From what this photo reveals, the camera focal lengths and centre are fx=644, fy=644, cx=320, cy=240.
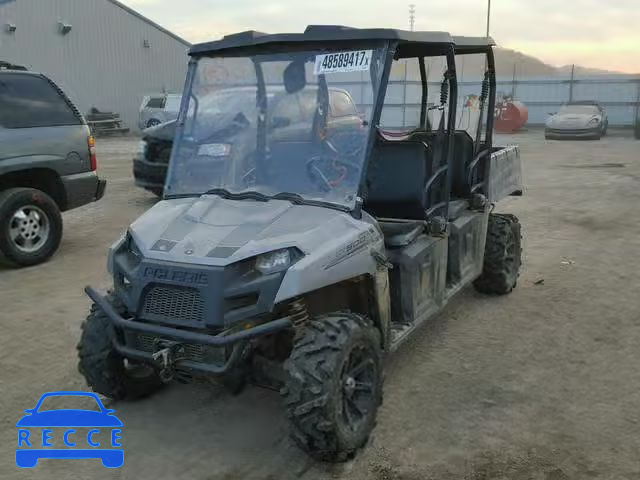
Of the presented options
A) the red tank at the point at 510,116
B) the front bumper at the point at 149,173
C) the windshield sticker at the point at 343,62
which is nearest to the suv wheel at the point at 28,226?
the front bumper at the point at 149,173

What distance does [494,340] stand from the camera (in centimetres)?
524

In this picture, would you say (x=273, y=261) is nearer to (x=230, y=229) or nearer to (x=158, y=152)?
(x=230, y=229)

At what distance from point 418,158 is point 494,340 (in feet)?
5.30

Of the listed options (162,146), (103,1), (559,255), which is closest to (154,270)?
(559,255)

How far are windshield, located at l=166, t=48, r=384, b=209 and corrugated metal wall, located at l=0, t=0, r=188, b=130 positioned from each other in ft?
79.9

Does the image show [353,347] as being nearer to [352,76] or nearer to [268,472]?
[268,472]

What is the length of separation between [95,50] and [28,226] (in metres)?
23.2

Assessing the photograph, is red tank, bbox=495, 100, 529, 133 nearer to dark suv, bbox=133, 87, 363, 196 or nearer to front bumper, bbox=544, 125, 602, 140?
front bumper, bbox=544, 125, 602, 140

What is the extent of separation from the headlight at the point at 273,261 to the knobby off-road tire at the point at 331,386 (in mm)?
355

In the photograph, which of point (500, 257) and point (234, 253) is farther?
point (500, 257)

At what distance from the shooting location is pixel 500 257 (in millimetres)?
6090

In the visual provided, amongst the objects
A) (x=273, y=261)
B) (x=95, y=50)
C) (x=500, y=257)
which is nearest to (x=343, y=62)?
(x=273, y=261)

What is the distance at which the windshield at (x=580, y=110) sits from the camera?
80.6ft

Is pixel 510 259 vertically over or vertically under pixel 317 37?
under
